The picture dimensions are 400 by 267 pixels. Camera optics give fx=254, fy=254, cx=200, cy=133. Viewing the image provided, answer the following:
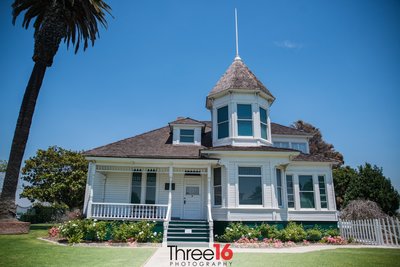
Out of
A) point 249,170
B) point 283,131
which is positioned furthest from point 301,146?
point 249,170

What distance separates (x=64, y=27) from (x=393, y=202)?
2911cm

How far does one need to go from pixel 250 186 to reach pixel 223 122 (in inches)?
179

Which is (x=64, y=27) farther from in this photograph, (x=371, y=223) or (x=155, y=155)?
(x=371, y=223)

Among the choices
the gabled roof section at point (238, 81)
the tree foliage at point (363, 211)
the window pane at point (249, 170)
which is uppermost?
the gabled roof section at point (238, 81)

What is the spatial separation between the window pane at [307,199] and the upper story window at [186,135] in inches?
324

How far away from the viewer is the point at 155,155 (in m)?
15.6

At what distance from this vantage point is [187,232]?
13.2m

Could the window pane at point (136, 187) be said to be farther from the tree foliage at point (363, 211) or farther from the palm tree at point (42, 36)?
the tree foliage at point (363, 211)

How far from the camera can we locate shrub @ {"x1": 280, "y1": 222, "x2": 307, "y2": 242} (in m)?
13.6

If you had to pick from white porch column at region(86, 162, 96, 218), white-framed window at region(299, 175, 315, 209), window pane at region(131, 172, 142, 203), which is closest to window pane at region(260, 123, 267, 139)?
white-framed window at region(299, 175, 315, 209)

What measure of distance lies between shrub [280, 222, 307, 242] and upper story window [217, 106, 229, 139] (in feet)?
21.3

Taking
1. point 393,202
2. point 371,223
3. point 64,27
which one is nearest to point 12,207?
point 64,27

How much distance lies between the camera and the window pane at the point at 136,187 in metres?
16.0

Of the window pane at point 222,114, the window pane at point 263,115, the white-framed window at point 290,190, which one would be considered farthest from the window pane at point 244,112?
the white-framed window at point 290,190
